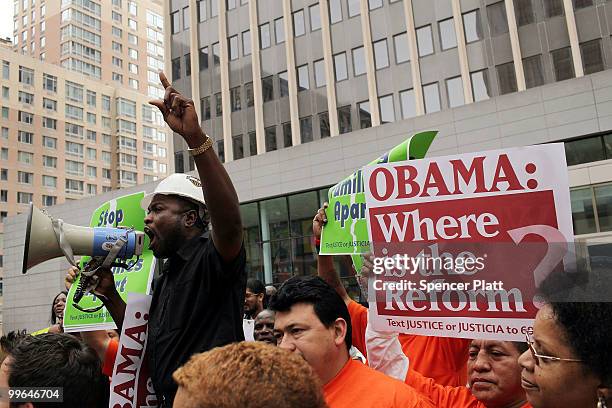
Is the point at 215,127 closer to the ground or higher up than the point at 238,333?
higher up

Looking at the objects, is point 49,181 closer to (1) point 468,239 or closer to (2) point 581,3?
(2) point 581,3

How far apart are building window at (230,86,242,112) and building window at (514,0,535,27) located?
42.1 ft

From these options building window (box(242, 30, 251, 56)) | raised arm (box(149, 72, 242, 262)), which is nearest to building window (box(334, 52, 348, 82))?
building window (box(242, 30, 251, 56))

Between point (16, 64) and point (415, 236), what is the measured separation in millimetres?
63991

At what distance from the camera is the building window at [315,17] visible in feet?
82.2

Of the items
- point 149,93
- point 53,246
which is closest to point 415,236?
point 53,246

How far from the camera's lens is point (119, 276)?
154 inches

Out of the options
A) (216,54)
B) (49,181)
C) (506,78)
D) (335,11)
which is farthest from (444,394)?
(49,181)

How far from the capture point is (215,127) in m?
27.5

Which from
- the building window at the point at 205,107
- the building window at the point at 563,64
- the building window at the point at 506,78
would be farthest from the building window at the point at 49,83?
the building window at the point at 563,64

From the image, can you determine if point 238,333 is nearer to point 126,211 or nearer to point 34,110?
point 126,211

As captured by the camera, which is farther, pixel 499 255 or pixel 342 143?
pixel 342 143

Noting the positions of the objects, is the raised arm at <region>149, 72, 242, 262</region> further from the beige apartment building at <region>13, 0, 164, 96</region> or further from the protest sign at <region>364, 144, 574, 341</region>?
the beige apartment building at <region>13, 0, 164, 96</region>

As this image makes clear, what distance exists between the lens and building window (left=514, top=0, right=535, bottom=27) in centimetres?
2038
